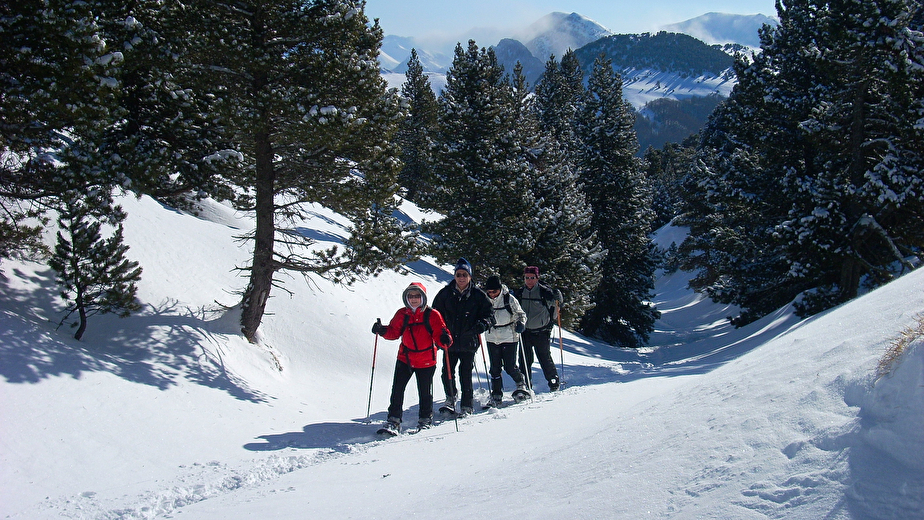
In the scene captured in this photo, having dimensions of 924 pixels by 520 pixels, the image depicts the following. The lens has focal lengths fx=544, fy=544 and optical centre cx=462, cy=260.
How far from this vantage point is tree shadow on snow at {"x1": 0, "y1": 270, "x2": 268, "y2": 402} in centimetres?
684

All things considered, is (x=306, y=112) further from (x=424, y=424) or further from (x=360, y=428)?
(x=424, y=424)

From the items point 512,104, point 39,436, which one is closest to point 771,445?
point 39,436

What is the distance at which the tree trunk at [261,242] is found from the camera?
968 centimetres

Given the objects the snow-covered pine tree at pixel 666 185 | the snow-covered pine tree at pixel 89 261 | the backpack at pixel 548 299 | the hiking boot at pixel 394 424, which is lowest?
the hiking boot at pixel 394 424

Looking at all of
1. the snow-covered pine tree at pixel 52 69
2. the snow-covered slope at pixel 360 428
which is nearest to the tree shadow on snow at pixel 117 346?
the snow-covered slope at pixel 360 428

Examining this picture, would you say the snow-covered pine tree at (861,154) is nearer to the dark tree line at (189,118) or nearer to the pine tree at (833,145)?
the pine tree at (833,145)

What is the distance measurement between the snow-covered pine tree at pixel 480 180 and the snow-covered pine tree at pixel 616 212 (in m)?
9.11

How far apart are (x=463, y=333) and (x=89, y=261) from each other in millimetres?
5455

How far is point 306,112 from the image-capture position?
8633 millimetres

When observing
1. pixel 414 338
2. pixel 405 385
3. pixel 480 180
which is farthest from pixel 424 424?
pixel 480 180

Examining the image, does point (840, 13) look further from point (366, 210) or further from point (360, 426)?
point (360, 426)

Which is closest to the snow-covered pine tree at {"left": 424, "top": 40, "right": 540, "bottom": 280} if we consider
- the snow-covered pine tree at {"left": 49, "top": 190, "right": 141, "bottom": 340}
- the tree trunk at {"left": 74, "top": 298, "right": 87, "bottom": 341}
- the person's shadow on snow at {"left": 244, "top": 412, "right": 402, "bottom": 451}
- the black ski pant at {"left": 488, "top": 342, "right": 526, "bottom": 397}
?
the black ski pant at {"left": 488, "top": 342, "right": 526, "bottom": 397}

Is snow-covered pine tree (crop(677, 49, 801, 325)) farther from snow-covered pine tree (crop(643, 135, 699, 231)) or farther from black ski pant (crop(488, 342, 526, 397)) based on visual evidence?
snow-covered pine tree (crop(643, 135, 699, 231))

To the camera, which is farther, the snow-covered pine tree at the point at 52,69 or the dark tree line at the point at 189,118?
the dark tree line at the point at 189,118
